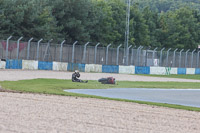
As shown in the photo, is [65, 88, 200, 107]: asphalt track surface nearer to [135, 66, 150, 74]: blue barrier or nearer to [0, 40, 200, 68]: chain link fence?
[0, 40, 200, 68]: chain link fence

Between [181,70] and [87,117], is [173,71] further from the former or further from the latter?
[87,117]

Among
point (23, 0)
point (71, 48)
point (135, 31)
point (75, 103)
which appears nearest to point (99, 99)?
point (75, 103)

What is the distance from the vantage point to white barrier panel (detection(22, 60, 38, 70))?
41.0 m

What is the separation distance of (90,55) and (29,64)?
715cm

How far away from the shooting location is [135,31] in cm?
8444

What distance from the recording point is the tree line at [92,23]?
185 ft

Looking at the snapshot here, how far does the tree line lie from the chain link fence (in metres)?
9.39

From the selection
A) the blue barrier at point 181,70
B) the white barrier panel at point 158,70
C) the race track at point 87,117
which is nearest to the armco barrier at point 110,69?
the white barrier panel at point 158,70

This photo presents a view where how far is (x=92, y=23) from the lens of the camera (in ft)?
231

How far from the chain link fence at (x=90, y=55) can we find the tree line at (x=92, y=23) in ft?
30.8

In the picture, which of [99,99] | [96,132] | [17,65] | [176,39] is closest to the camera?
[96,132]

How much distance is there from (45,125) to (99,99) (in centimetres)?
731

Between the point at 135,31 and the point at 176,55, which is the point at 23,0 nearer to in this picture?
the point at 176,55

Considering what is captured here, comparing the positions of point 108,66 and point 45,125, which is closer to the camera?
point 45,125
